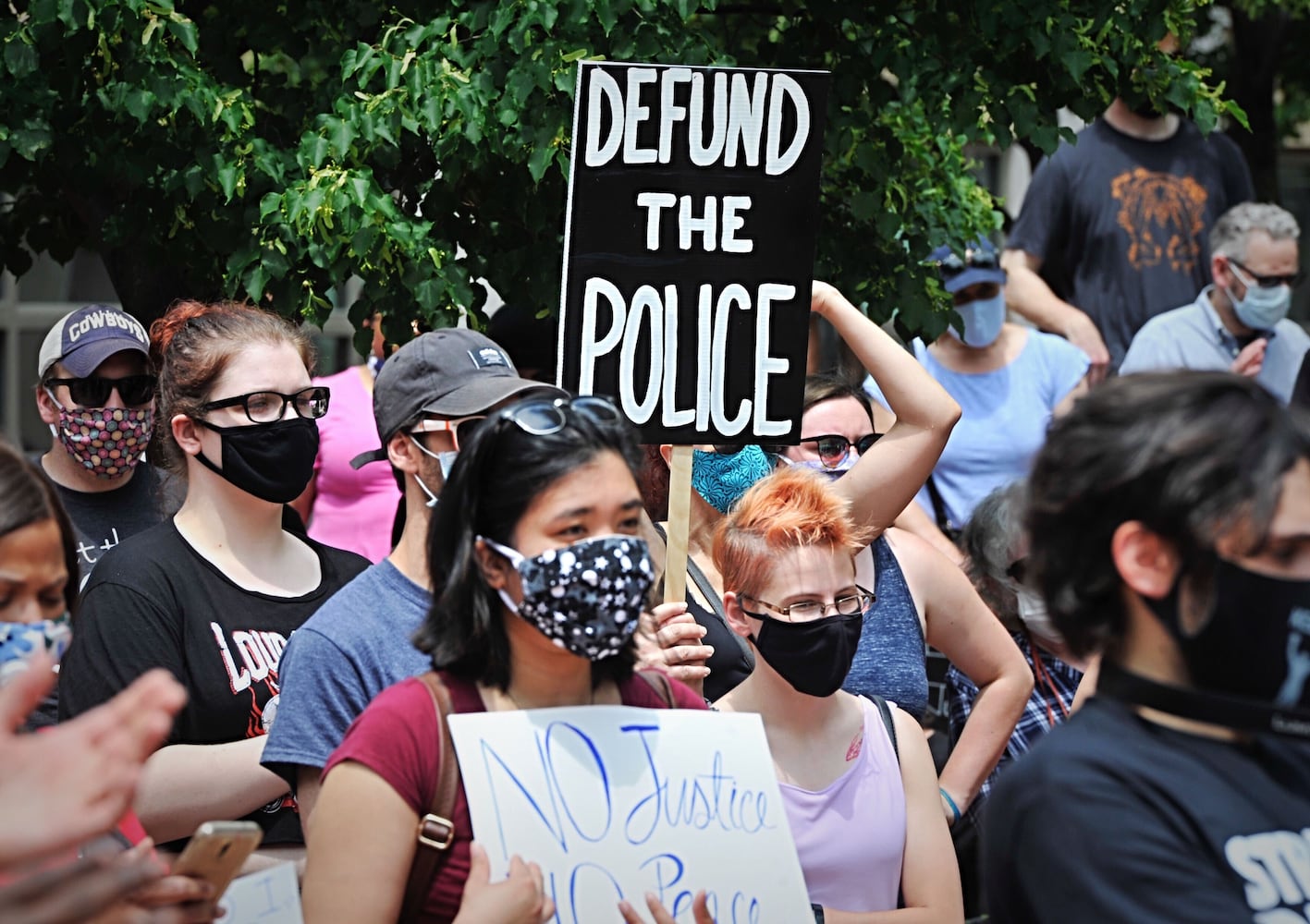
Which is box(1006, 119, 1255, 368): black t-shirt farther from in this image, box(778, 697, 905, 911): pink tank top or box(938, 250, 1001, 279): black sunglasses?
box(778, 697, 905, 911): pink tank top

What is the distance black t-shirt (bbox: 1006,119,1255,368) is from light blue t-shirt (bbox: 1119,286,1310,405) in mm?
350

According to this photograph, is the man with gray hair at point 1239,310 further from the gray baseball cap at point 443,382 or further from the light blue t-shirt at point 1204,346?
the gray baseball cap at point 443,382

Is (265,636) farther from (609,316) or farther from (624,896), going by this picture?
(624,896)

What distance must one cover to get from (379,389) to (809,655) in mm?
1056

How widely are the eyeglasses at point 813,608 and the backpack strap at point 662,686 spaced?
643 millimetres

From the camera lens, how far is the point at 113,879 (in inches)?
74.9

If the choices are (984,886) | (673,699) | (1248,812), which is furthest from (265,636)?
(1248,812)

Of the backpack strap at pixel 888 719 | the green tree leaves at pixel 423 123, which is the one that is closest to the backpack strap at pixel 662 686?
the backpack strap at pixel 888 719

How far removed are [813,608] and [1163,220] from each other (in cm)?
479

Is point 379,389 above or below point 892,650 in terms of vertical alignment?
above

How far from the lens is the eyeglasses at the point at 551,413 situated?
270 cm

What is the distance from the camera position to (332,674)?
3.10 m

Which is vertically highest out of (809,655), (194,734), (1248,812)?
(1248,812)

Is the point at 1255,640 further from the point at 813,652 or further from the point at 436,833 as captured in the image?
the point at 813,652
